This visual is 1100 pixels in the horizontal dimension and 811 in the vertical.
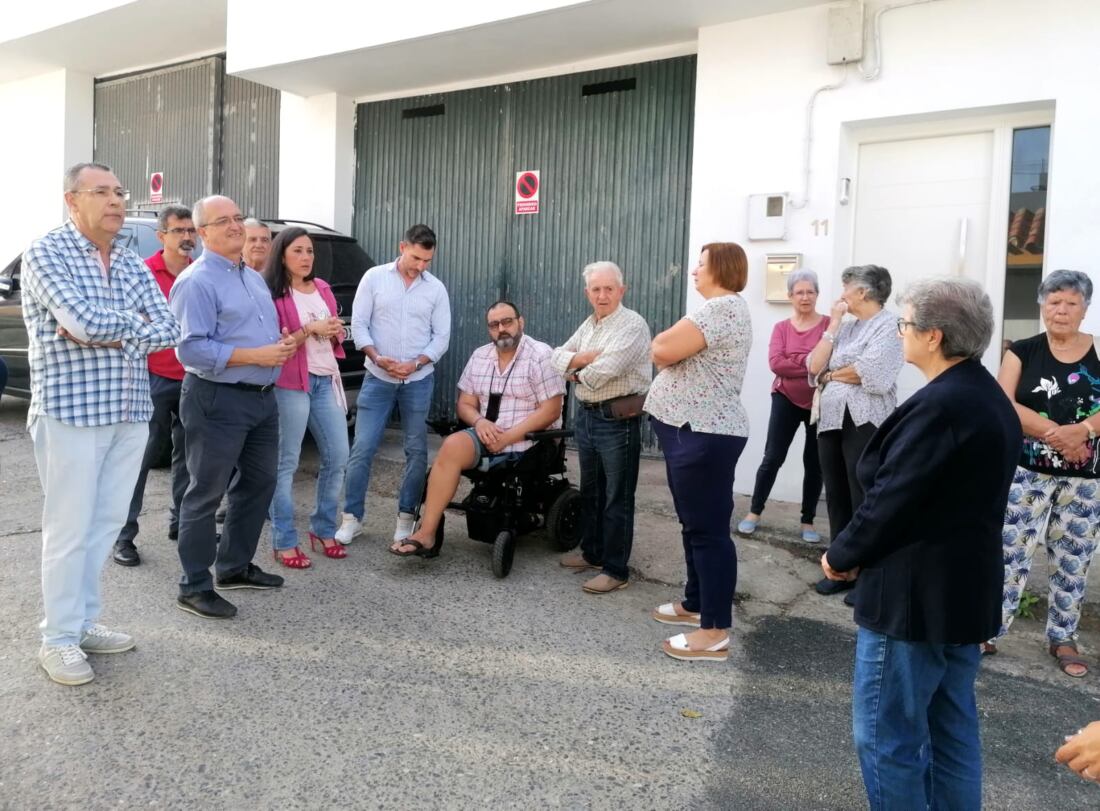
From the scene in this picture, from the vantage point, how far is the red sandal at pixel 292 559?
503cm

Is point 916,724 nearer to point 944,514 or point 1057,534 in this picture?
point 944,514

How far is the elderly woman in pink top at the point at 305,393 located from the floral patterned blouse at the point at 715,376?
6.60ft

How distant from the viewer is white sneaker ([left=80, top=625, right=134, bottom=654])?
3748mm

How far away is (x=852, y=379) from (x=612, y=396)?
4.28 feet

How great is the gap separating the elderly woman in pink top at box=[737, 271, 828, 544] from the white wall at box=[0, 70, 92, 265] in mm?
10431

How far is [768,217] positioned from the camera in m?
6.55

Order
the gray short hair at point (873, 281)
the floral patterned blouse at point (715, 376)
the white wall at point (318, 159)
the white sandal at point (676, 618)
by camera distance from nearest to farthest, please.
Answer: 1. the floral patterned blouse at point (715, 376)
2. the white sandal at point (676, 618)
3. the gray short hair at point (873, 281)
4. the white wall at point (318, 159)

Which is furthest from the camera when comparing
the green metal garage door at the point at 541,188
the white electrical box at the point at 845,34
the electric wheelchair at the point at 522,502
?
the green metal garage door at the point at 541,188

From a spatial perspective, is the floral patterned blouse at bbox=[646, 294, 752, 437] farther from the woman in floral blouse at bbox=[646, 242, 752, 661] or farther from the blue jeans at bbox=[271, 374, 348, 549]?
the blue jeans at bbox=[271, 374, 348, 549]

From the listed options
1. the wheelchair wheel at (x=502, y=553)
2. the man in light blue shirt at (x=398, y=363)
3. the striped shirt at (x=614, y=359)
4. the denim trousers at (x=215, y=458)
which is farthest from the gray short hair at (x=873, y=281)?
the denim trousers at (x=215, y=458)

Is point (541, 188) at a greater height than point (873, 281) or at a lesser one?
greater

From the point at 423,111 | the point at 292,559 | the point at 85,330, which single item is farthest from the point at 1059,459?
the point at 423,111

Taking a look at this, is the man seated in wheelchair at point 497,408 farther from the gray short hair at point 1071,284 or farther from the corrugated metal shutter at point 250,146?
the corrugated metal shutter at point 250,146

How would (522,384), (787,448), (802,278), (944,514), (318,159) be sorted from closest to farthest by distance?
(944,514) → (522,384) → (802,278) → (787,448) → (318,159)
